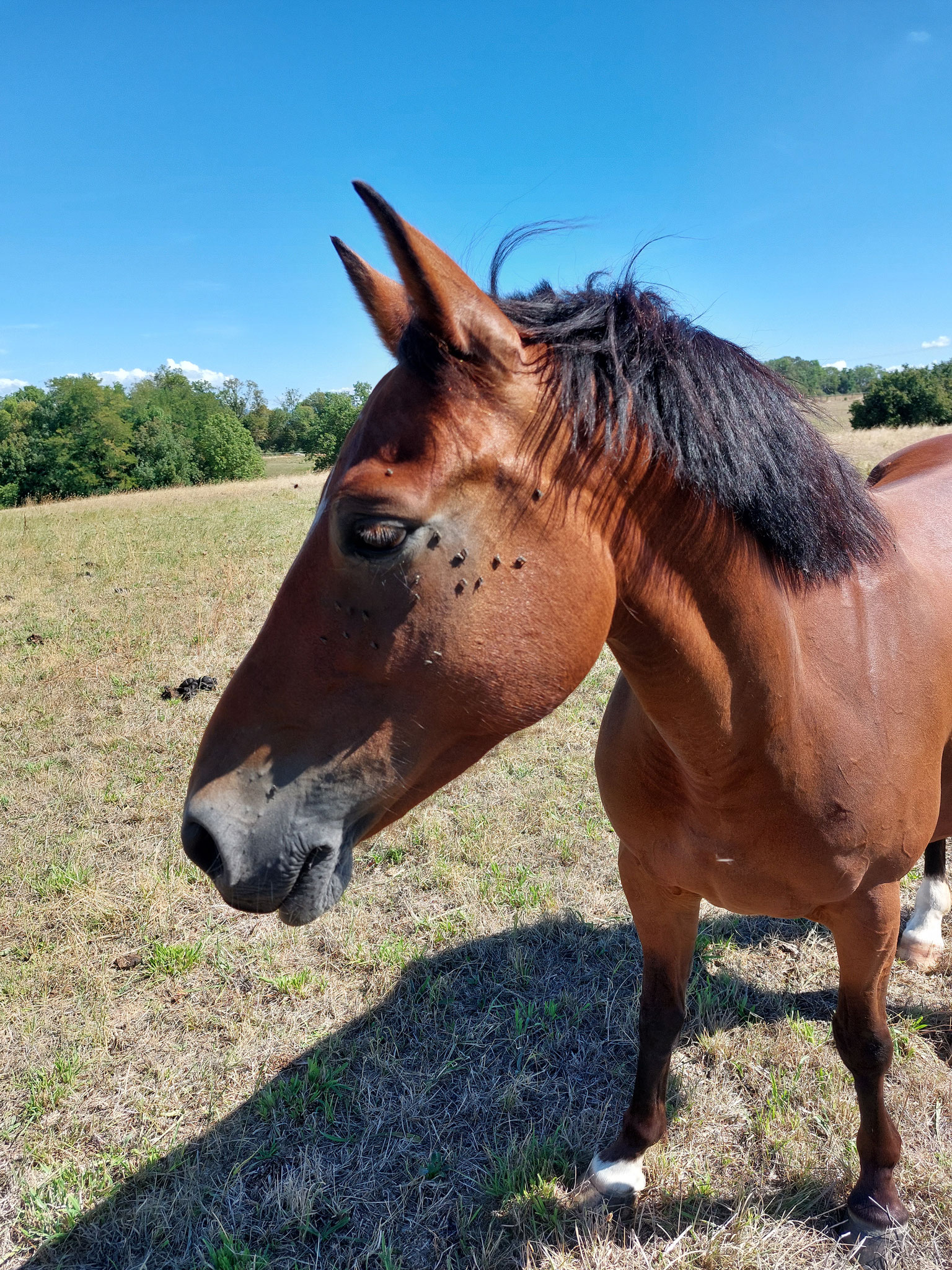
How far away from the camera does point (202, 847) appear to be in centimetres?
127

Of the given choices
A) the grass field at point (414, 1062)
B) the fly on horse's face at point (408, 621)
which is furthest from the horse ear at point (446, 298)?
the grass field at point (414, 1062)

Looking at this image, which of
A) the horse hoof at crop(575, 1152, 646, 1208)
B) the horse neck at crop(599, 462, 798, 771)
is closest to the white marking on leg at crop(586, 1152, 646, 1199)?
the horse hoof at crop(575, 1152, 646, 1208)

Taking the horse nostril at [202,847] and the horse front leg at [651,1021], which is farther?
the horse front leg at [651,1021]

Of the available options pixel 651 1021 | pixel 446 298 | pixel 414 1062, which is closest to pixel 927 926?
pixel 651 1021

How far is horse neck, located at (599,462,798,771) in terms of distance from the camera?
1.32m

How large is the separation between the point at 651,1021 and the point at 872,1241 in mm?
822

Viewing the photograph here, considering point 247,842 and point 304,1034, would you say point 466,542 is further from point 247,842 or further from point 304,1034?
point 304,1034

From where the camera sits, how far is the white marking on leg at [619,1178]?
216cm

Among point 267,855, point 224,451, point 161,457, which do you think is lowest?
point 267,855

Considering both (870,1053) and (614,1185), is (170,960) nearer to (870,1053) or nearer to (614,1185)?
(614,1185)

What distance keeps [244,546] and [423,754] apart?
13.6 m

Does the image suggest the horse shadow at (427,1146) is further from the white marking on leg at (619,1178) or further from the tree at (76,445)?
the tree at (76,445)

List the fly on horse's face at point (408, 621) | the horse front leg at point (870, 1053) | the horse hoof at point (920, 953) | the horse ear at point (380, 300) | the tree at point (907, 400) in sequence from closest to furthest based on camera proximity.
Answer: the fly on horse's face at point (408, 621) < the horse ear at point (380, 300) < the horse front leg at point (870, 1053) < the horse hoof at point (920, 953) < the tree at point (907, 400)

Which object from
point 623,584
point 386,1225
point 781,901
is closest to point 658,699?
point 623,584
